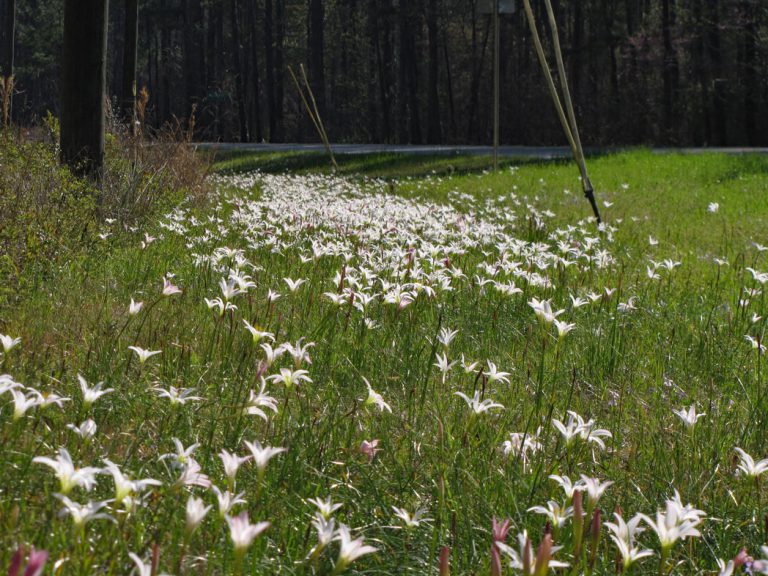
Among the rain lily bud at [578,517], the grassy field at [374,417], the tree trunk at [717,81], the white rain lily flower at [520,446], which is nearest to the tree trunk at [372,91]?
the tree trunk at [717,81]

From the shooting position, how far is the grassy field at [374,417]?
1966mm

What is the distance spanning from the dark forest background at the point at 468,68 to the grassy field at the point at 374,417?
48.6ft

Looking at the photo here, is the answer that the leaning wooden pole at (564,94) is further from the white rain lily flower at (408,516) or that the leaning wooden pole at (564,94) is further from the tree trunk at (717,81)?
the tree trunk at (717,81)

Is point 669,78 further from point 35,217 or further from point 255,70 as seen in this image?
point 35,217

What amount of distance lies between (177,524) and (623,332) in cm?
307

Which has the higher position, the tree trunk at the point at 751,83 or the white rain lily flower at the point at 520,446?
the tree trunk at the point at 751,83

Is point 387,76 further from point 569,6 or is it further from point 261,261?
point 261,261

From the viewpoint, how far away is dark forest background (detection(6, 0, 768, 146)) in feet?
106

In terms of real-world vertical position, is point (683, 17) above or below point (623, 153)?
above

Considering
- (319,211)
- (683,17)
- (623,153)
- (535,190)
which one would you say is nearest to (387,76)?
(683,17)

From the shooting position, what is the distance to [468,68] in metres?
48.2

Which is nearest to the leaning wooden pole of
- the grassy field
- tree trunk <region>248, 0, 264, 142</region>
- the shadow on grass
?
the grassy field

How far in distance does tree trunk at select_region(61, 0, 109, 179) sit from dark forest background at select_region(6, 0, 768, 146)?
10.8 metres

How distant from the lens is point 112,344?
3316 mm
